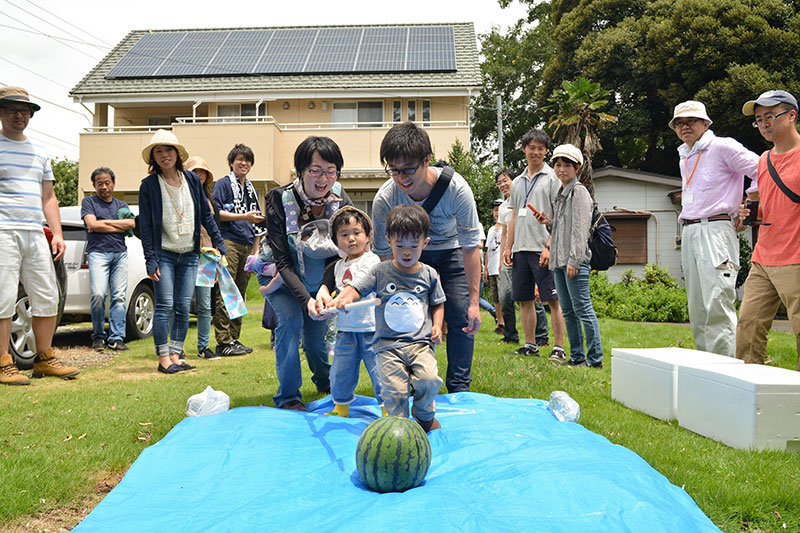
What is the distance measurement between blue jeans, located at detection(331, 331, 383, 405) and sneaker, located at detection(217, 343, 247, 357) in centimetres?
364

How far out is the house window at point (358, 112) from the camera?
2319 centimetres

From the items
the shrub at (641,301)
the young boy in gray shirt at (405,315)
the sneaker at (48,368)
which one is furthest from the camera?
the shrub at (641,301)

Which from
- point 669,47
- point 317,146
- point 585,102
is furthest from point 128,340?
point 669,47

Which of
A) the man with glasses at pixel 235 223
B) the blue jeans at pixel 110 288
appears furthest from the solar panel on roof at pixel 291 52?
the blue jeans at pixel 110 288

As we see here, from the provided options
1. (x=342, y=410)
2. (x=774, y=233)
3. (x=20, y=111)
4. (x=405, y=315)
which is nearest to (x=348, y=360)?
(x=342, y=410)

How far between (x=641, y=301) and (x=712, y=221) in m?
9.82

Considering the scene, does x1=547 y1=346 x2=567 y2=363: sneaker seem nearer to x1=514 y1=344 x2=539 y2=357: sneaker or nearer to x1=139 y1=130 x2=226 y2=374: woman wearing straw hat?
x1=514 y1=344 x2=539 y2=357: sneaker

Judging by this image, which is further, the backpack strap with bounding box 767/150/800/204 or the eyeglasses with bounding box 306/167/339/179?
the backpack strap with bounding box 767/150/800/204

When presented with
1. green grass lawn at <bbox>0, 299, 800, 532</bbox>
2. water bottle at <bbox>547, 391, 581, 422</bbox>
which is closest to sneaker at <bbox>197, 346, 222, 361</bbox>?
green grass lawn at <bbox>0, 299, 800, 532</bbox>

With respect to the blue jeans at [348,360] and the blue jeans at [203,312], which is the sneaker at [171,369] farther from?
the blue jeans at [348,360]

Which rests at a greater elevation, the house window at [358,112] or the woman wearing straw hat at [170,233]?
the house window at [358,112]

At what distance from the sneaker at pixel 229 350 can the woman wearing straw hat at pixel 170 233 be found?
3.33 ft

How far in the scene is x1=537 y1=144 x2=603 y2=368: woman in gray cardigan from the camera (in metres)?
6.28

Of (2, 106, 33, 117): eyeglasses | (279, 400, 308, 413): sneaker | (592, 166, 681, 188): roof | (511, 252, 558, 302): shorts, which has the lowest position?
(279, 400, 308, 413): sneaker
